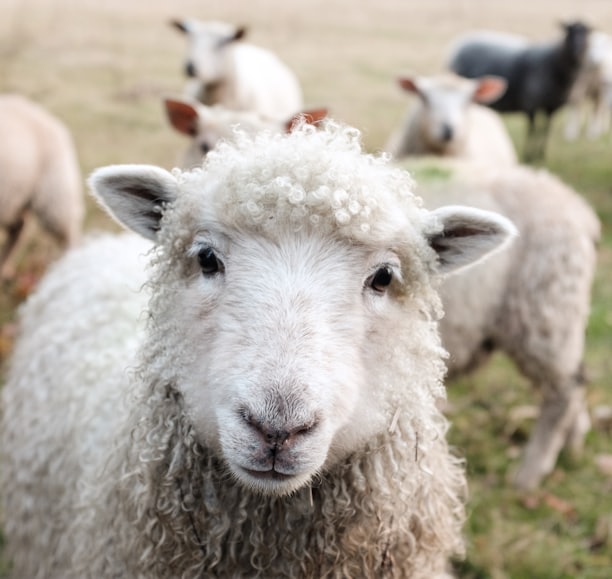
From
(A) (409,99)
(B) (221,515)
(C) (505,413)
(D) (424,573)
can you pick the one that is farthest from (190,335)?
(A) (409,99)

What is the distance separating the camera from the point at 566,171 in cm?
1170

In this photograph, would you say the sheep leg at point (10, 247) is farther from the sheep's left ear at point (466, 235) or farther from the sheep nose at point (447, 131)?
the sheep's left ear at point (466, 235)

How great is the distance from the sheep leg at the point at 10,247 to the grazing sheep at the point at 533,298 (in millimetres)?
3722

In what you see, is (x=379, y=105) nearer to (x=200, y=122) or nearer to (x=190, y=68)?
(x=190, y=68)

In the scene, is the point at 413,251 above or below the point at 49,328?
above

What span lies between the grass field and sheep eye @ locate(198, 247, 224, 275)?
70cm

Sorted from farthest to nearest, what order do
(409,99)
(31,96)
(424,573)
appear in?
(409,99)
(31,96)
(424,573)

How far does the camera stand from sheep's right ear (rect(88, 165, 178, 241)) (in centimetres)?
201

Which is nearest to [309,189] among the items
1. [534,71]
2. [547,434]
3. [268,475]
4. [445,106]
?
[268,475]

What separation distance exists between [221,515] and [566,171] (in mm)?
10891

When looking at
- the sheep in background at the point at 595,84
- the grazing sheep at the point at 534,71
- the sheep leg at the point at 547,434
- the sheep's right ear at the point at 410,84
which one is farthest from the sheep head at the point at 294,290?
the sheep in background at the point at 595,84

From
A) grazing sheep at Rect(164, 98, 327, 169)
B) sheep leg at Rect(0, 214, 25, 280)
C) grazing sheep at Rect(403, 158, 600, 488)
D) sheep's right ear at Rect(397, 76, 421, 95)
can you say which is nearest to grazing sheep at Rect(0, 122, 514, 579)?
grazing sheep at Rect(403, 158, 600, 488)

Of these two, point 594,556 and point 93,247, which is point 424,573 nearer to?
point 594,556

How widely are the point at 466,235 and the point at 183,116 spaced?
333 cm
